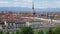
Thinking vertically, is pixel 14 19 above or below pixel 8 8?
below

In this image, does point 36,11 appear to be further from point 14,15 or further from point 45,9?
point 14,15

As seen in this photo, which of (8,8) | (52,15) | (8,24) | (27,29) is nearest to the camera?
(27,29)

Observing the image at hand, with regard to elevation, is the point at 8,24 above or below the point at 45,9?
below

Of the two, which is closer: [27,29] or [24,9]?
[27,29]

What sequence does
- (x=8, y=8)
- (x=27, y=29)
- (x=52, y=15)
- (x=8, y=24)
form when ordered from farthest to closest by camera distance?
(x=52, y=15) < (x=8, y=8) < (x=8, y=24) < (x=27, y=29)

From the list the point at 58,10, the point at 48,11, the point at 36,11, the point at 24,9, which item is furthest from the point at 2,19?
the point at 58,10

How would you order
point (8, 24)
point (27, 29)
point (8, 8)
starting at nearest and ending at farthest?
1. point (27, 29)
2. point (8, 24)
3. point (8, 8)

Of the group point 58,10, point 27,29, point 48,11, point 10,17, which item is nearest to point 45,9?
point 48,11

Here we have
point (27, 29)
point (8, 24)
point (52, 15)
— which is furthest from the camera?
point (52, 15)

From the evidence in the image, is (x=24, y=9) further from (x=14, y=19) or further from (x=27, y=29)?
(x=27, y=29)
